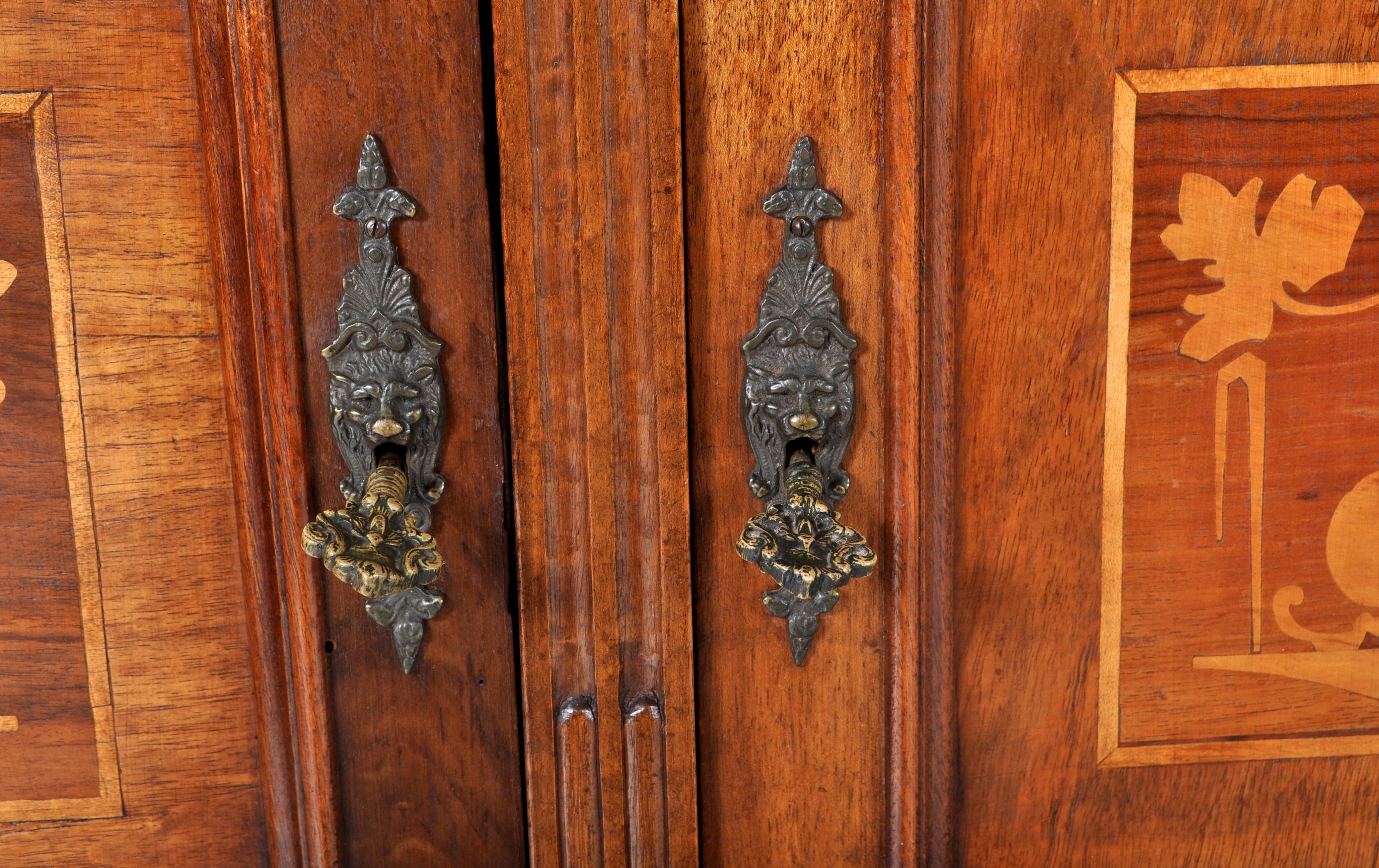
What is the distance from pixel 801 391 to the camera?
1.48ft

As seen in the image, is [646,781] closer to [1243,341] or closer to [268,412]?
[268,412]

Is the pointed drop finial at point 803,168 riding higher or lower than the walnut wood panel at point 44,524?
higher

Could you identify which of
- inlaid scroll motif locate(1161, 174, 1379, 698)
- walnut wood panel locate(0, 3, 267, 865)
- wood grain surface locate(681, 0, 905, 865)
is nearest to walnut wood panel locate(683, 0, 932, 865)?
wood grain surface locate(681, 0, 905, 865)

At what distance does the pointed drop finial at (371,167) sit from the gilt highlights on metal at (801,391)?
17 centimetres

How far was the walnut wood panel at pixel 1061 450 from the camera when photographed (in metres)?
0.45

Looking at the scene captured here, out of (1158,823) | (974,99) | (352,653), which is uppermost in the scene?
(974,99)

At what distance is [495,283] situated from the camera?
457 mm

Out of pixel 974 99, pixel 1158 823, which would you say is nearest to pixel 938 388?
pixel 974 99

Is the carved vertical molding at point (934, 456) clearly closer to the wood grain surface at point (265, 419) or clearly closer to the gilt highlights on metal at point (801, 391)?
the gilt highlights on metal at point (801, 391)

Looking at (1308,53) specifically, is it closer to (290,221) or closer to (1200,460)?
(1200,460)

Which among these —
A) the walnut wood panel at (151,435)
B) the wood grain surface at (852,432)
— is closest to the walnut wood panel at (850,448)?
the wood grain surface at (852,432)

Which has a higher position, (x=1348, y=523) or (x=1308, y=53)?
(x=1308, y=53)

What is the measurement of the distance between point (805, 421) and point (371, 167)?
22 centimetres

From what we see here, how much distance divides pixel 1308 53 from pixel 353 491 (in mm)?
470
